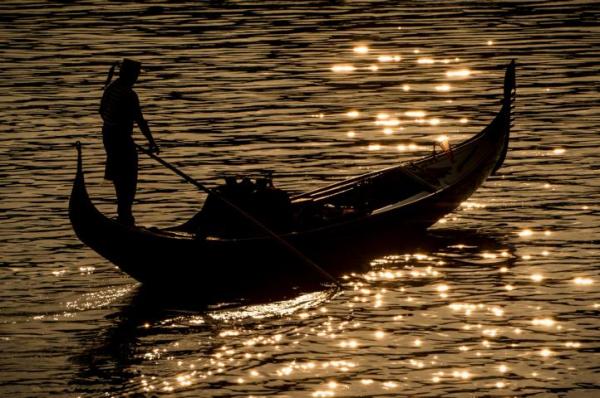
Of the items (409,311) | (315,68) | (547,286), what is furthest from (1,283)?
(315,68)

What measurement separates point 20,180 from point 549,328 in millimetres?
12064

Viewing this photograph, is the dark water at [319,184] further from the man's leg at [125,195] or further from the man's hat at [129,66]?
the man's hat at [129,66]

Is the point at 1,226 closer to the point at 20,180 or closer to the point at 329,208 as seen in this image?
the point at 20,180

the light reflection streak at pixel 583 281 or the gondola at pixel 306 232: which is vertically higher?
the gondola at pixel 306 232

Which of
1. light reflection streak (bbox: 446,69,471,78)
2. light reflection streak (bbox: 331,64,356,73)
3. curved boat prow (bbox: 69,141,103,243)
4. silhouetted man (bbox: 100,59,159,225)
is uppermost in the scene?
light reflection streak (bbox: 331,64,356,73)

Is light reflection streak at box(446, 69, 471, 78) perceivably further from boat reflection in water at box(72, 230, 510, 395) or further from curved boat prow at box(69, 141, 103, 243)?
curved boat prow at box(69, 141, 103, 243)

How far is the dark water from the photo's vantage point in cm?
1642

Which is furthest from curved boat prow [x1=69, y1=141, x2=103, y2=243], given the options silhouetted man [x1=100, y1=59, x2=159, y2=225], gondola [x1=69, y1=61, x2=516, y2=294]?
silhouetted man [x1=100, y1=59, x2=159, y2=225]

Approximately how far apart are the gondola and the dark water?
0.45 metres

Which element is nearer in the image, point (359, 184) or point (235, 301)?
point (235, 301)

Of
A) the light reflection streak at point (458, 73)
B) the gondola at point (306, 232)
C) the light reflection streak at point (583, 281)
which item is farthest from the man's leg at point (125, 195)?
the light reflection streak at point (458, 73)

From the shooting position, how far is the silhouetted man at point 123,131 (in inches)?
757

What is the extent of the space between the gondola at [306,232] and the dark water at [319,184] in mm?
451

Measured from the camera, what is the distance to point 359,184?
74.5 ft
